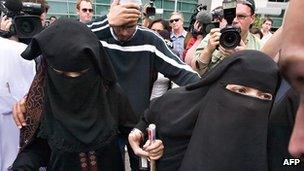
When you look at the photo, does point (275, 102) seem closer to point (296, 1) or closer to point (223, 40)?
point (223, 40)

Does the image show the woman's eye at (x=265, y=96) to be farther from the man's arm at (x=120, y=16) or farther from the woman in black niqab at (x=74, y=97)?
the man's arm at (x=120, y=16)

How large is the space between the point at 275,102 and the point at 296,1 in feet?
4.87

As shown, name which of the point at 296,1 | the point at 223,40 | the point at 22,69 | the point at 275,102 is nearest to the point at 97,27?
the point at 22,69

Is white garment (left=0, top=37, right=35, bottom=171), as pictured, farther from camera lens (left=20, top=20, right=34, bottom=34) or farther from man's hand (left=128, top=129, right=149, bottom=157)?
man's hand (left=128, top=129, right=149, bottom=157)

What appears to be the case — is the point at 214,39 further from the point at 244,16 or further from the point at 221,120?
the point at 221,120

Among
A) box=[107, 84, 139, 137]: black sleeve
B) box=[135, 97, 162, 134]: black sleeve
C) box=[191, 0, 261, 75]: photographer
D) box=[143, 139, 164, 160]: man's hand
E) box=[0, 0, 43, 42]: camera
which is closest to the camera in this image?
box=[143, 139, 164, 160]: man's hand

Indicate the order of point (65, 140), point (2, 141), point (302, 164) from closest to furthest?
point (302, 164) → point (65, 140) → point (2, 141)

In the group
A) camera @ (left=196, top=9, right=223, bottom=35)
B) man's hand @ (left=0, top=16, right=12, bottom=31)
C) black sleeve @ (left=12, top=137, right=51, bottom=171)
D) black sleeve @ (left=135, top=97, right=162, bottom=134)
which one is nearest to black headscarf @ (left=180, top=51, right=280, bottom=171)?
black sleeve @ (left=135, top=97, right=162, bottom=134)

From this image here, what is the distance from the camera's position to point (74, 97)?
7.12 ft

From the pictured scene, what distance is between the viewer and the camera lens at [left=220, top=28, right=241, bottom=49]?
8.39 feet

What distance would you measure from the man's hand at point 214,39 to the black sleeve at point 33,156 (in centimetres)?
116

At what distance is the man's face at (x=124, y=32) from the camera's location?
2.55m

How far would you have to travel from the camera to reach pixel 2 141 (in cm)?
257

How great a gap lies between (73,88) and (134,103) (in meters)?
0.62
